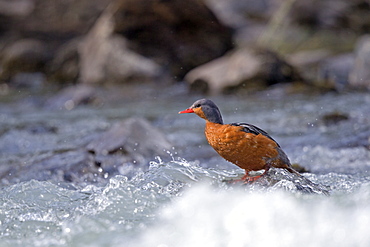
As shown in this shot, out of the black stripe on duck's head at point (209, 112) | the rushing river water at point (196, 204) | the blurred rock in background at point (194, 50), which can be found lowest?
the blurred rock in background at point (194, 50)

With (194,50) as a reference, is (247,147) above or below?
above

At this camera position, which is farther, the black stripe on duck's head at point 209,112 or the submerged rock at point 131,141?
the submerged rock at point 131,141

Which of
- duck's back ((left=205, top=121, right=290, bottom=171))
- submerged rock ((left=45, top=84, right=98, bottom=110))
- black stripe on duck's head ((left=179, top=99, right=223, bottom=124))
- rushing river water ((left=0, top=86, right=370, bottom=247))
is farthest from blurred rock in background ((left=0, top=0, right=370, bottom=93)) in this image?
duck's back ((left=205, top=121, right=290, bottom=171))

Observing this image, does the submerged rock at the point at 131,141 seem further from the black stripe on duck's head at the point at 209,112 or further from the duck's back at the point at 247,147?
the duck's back at the point at 247,147

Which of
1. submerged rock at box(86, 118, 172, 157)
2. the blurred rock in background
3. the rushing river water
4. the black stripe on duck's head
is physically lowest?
the blurred rock in background

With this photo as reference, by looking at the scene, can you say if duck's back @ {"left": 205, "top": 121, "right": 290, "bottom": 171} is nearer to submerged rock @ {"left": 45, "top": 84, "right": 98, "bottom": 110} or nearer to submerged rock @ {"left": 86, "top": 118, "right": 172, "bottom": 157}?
submerged rock @ {"left": 86, "top": 118, "right": 172, "bottom": 157}

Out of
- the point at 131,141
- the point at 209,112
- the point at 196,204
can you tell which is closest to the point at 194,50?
the point at 131,141

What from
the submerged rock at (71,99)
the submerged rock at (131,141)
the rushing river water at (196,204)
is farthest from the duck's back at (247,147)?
the submerged rock at (71,99)

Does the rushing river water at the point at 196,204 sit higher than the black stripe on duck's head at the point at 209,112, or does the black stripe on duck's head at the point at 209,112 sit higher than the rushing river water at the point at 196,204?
the black stripe on duck's head at the point at 209,112

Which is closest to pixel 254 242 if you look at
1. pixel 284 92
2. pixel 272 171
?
pixel 272 171

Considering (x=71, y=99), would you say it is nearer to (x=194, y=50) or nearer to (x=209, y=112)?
(x=194, y=50)

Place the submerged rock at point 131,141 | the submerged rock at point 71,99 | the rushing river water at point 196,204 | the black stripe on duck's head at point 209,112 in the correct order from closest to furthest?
the rushing river water at point 196,204
the black stripe on duck's head at point 209,112
the submerged rock at point 131,141
the submerged rock at point 71,99

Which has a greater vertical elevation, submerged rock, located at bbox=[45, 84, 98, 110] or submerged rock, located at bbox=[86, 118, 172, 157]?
submerged rock, located at bbox=[86, 118, 172, 157]

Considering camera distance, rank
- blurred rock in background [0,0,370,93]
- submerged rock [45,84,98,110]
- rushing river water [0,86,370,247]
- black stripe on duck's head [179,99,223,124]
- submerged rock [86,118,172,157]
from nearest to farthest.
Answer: rushing river water [0,86,370,247] → black stripe on duck's head [179,99,223,124] → submerged rock [86,118,172,157] → submerged rock [45,84,98,110] → blurred rock in background [0,0,370,93]
